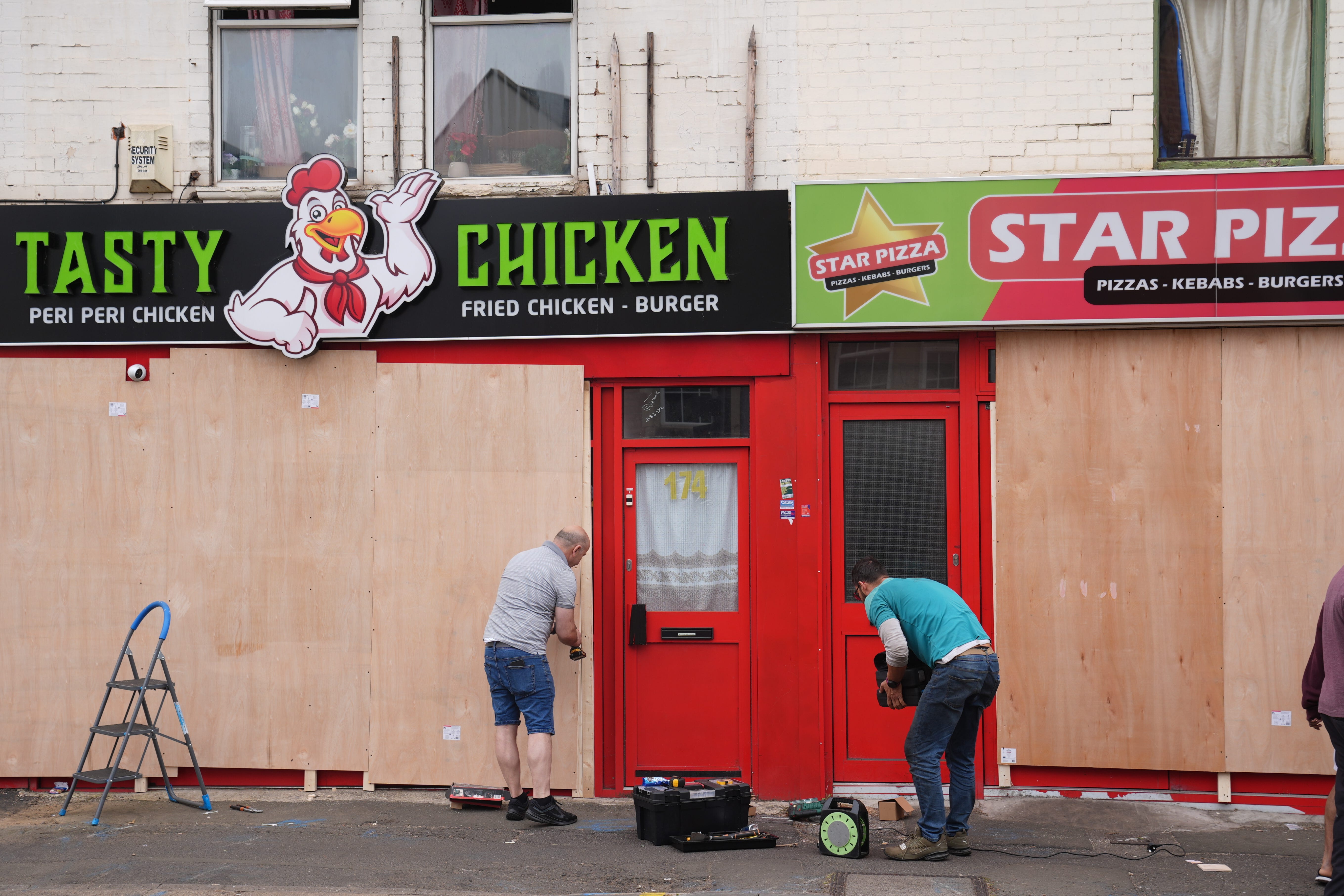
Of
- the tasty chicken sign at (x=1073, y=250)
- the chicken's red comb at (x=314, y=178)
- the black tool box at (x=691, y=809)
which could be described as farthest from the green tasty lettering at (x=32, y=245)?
the black tool box at (x=691, y=809)

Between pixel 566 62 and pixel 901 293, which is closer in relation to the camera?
pixel 901 293

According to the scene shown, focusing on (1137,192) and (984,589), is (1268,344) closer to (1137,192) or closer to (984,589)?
(1137,192)

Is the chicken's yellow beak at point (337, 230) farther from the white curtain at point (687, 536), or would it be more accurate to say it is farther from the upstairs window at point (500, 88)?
the white curtain at point (687, 536)

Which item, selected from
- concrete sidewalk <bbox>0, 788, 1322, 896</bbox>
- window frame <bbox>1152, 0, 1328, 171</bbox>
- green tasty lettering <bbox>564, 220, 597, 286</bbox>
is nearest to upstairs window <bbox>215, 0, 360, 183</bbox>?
green tasty lettering <bbox>564, 220, 597, 286</bbox>

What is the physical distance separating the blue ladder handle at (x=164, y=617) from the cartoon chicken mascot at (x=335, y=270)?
1886mm

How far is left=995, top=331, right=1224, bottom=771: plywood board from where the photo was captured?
23.8ft

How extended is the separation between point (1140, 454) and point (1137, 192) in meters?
1.76

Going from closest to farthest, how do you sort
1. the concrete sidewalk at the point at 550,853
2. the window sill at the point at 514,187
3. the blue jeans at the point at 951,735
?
→ the concrete sidewalk at the point at 550,853, the blue jeans at the point at 951,735, the window sill at the point at 514,187

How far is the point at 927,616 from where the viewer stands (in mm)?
6246

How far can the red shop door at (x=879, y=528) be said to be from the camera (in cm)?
751

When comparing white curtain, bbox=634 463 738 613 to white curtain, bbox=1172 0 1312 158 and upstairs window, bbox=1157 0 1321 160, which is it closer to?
upstairs window, bbox=1157 0 1321 160

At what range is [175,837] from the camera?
6.73m

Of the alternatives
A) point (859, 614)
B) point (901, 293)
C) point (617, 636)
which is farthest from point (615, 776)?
point (901, 293)

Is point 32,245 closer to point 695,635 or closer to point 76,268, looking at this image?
point 76,268
